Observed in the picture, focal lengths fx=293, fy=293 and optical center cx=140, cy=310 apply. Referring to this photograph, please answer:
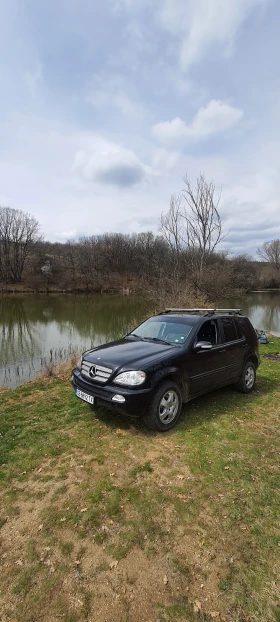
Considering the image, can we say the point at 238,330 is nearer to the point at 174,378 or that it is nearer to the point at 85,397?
the point at 174,378

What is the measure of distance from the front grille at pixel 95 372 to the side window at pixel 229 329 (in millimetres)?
2655

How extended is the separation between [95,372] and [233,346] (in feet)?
9.43

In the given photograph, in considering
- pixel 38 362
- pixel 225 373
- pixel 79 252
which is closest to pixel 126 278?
pixel 79 252

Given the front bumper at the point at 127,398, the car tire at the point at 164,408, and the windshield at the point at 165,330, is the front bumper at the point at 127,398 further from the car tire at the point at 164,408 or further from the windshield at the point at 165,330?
the windshield at the point at 165,330

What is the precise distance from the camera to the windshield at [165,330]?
16.8 feet

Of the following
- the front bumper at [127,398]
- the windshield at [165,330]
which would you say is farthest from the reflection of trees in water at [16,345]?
the front bumper at [127,398]

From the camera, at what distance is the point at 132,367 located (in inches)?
163

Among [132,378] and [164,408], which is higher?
[132,378]

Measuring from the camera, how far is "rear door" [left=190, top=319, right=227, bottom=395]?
4.88 meters

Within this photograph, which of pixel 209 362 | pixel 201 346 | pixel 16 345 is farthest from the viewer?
pixel 16 345

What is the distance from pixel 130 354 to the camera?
14.8ft

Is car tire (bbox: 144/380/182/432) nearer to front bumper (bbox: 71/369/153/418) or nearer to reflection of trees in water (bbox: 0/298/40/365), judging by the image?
front bumper (bbox: 71/369/153/418)

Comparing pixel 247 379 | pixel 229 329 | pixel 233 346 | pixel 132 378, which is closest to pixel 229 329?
pixel 229 329

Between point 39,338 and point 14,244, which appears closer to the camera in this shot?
point 39,338
